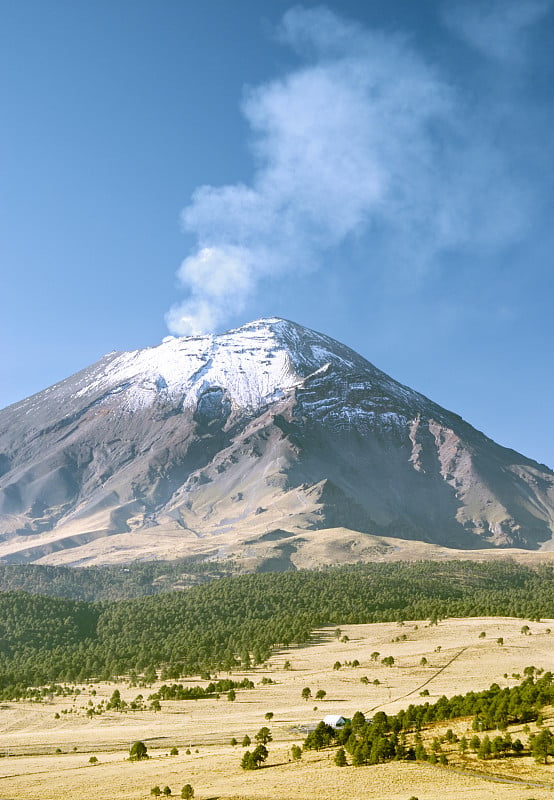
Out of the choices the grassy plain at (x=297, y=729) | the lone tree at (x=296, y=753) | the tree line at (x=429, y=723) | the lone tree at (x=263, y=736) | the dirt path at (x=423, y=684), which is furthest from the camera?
the dirt path at (x=423, y=684)

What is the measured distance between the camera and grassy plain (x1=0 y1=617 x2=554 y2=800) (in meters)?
51.5

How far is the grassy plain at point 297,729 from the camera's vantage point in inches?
2029

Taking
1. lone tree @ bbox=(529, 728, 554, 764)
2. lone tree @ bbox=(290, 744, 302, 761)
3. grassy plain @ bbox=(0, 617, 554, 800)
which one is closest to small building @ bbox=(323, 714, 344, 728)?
A: grassy plain @ bbox=(0, 617, 554, 800)

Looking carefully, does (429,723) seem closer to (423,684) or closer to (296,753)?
(296,753)

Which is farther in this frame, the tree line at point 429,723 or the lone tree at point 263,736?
the lone tree at point 263,736

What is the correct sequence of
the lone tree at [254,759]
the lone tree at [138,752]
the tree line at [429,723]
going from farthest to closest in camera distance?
the lone tree at [138,752]
the lone tree at [254,759]
the tree line at [429,723]

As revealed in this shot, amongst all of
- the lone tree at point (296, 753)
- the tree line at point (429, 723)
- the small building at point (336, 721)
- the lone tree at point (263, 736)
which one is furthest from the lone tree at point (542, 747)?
the small building at point (336, 721)

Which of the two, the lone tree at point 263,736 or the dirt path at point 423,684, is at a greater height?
the lone tree at point 263,736

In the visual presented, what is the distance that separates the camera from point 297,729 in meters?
83.4

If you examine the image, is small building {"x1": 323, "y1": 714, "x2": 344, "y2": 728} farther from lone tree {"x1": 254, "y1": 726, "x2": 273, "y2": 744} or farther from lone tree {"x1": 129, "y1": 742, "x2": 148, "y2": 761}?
lone tree {"x1": 129, "y1": 742, "x2": 148, "y2": 761}

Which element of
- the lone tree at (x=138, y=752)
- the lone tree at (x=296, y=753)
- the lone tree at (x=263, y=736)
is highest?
the lone tree at (x=296, y=753)

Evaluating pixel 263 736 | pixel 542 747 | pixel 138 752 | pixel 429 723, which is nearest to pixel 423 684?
pixel 429 723

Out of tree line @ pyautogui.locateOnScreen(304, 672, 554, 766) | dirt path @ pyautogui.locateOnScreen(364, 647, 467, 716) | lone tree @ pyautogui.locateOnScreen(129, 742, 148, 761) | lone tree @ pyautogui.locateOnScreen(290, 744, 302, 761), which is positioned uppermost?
tree line @ pyautogui.locateOnScreen(304, 672, 554, 766)

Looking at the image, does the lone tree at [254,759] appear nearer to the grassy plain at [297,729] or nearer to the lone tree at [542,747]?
the grassy plain at [297,729]
